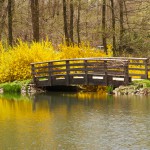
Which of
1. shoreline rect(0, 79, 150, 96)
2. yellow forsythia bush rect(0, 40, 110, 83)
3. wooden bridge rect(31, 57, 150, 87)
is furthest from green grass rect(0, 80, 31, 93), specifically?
wooden bridge rect(31, 57, 150, 87)

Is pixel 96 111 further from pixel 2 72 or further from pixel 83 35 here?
pixel 83 35

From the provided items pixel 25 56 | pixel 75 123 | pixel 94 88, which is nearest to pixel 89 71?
pixel 94 88

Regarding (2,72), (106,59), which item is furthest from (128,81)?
(2,72)

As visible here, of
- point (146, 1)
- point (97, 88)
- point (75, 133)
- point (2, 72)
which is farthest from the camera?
point (146, 1)

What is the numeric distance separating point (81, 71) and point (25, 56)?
3.48 metres

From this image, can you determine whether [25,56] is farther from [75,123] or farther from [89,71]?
[75,123]

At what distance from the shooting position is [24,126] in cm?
1778

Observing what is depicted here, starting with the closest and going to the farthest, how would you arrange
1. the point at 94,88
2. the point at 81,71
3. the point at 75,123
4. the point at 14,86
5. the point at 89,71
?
the point at 75,123
the point at 89,71
the point at 94,88
the point at 81,71
the point at 14,86

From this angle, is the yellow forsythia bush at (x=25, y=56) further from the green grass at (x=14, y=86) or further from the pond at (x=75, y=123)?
the pond at (x=75, y=123)

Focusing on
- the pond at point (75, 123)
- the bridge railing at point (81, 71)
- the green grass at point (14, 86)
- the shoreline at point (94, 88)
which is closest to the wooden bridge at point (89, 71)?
the bridge railing at point (81, 71)

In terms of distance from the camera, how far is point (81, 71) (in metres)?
28.2

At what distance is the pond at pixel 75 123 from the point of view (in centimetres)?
1483

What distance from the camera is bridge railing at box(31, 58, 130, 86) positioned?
1030 inches

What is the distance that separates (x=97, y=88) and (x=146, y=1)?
1196 centimetres
